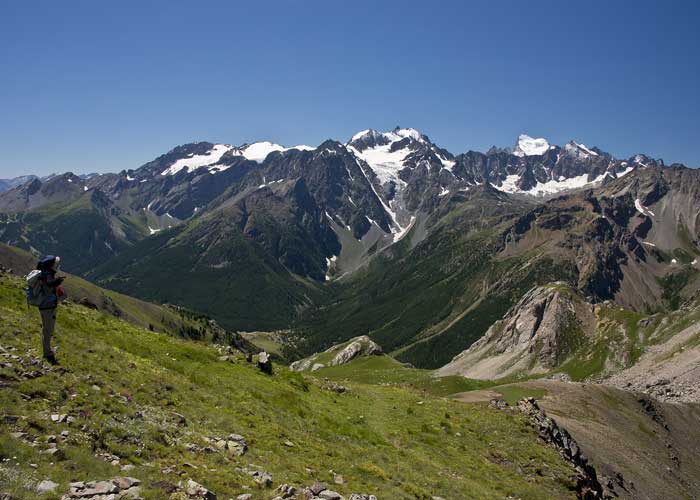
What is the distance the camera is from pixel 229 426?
23000 millimetres

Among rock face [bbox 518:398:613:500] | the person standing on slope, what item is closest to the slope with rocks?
rock face [bbox 518:398:613:500]

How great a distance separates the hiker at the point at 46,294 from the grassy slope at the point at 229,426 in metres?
1.14

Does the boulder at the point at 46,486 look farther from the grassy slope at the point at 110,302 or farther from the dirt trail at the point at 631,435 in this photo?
the grassy slope at the point at 110,302

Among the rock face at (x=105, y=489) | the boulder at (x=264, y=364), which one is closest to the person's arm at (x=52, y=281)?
the rock face at (x=105, y=489)

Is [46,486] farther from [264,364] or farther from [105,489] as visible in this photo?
[264,364]

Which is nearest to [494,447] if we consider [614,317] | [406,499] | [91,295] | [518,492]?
[518,492]

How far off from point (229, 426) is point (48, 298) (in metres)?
10.2

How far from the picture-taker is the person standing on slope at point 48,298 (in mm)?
21609

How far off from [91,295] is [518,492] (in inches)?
5018

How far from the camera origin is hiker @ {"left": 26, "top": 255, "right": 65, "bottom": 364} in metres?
21.6

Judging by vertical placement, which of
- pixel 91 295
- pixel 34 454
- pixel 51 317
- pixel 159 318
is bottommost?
pixel 159 318

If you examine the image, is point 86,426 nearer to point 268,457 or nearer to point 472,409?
point 268,457

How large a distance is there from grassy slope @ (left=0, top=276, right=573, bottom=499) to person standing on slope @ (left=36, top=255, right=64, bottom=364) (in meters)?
0.98

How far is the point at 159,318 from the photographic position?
6767 inches
